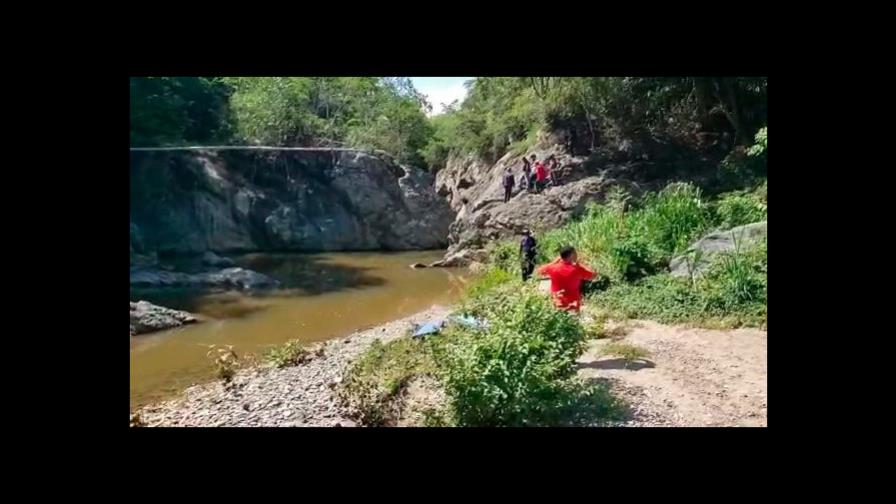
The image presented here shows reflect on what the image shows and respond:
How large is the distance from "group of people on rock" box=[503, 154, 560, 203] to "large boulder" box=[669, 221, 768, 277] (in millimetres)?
7669

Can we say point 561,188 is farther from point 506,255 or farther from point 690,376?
point 690,376

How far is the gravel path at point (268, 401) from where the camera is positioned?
7.10 metres

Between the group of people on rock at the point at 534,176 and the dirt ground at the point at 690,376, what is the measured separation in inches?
374

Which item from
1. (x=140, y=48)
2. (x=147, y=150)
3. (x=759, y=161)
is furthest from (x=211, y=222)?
(x=140, y=48)

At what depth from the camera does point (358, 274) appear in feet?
59.2

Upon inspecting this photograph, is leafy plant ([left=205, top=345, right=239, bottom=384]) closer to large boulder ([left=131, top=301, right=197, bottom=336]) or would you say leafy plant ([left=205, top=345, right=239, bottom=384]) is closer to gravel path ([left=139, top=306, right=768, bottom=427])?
gravel path ([left=139, top=306, right=768, bottom=427])

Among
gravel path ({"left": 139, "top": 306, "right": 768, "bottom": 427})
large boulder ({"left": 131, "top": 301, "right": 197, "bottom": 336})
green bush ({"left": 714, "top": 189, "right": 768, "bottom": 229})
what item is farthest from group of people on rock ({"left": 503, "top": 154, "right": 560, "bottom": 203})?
gravel path ({"left": 139, "top": 306, "right": 768, "bottom": 427})

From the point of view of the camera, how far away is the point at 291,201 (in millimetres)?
22625

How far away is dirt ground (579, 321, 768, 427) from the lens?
534cm

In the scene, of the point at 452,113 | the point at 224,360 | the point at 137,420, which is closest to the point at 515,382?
the point at 137,420

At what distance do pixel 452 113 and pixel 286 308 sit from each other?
12.9m

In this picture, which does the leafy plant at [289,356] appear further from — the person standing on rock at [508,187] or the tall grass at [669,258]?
the person standing on rock at [508,187]

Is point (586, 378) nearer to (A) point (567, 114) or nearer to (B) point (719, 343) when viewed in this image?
(B) point (719, 343)
